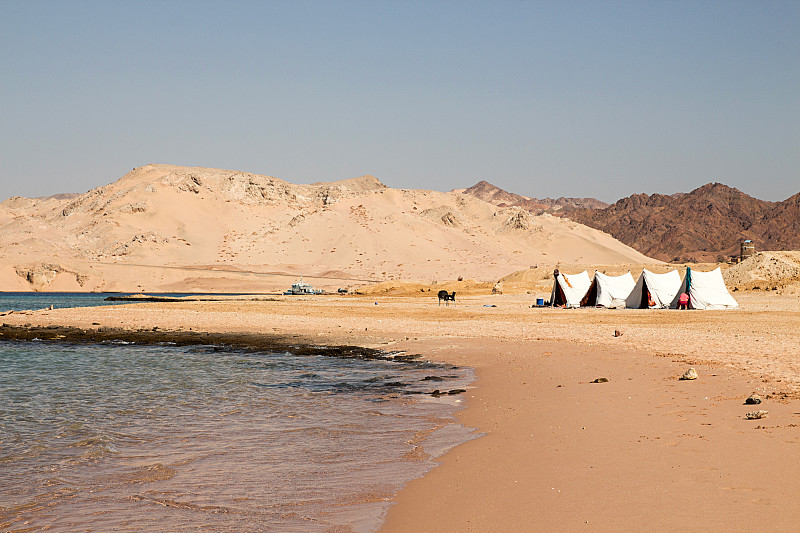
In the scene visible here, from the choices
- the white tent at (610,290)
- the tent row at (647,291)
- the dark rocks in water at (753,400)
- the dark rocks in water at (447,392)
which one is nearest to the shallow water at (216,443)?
the dark rocks in water at (447,392)

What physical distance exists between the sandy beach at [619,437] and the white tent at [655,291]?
16509 millimetres

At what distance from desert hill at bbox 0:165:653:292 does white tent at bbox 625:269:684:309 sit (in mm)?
61050

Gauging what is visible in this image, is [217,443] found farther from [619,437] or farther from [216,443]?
[619,437]

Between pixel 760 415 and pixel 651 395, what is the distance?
281cm

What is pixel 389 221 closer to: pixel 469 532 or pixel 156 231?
pixel 156 231

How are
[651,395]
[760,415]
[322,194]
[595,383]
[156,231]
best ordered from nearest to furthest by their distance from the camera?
1. [760,415]
2. [651,395]
3. [595,383]
4. [156,231]
5. [322,194]

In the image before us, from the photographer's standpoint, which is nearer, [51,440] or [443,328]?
[51,440]

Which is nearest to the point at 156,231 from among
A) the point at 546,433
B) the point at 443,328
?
the point at 443,328

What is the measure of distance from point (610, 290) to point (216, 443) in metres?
36.9

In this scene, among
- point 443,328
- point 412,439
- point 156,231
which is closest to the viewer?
point 412,439

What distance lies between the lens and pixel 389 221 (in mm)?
144750

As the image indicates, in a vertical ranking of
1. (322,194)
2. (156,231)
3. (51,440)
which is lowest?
(51,440)

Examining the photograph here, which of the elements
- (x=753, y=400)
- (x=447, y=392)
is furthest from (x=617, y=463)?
(x=447, y=392)

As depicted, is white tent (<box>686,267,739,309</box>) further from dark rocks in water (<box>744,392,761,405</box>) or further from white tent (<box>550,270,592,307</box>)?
dark rocks in water (<box>744,392,761,405</box>)
